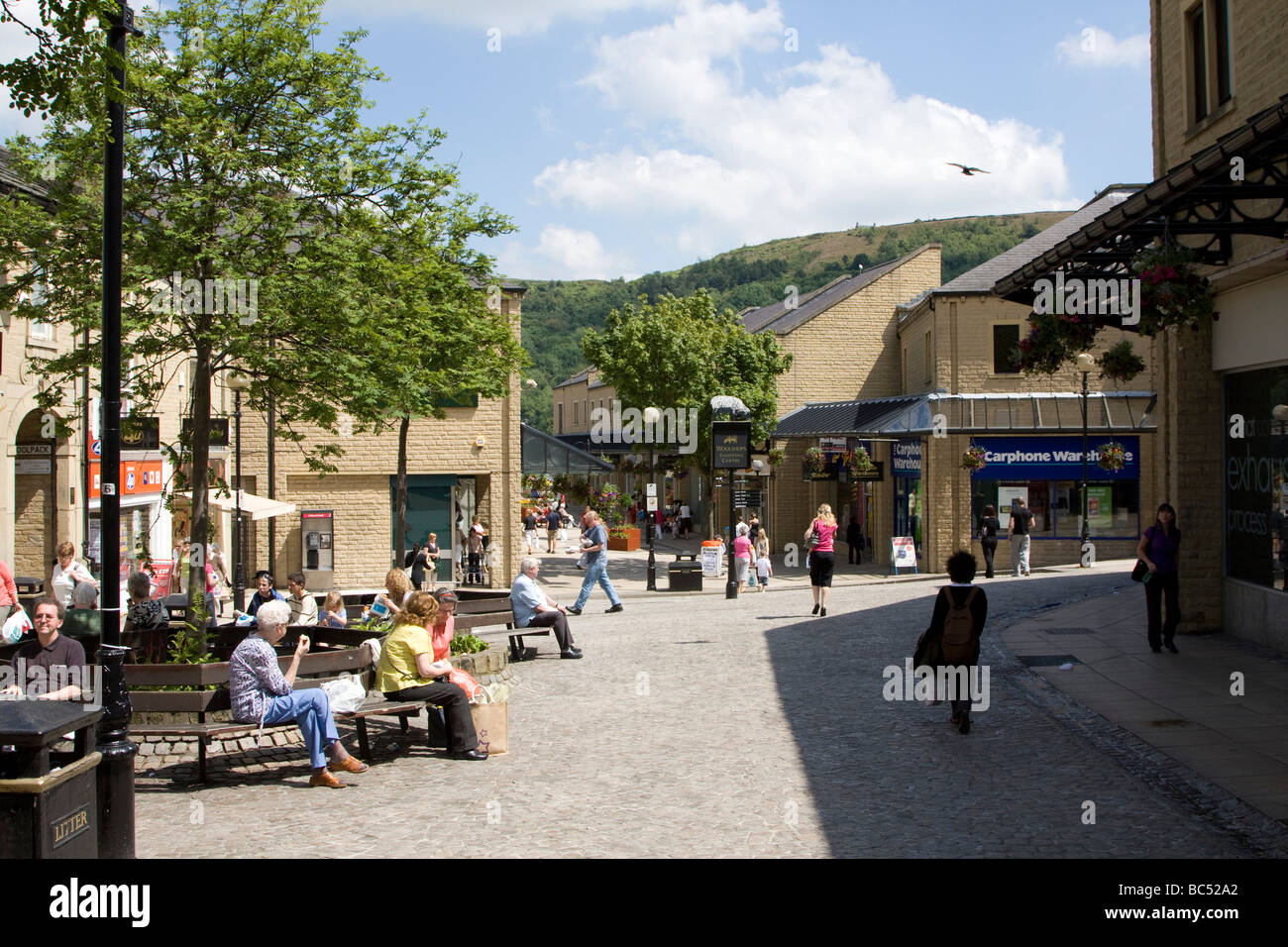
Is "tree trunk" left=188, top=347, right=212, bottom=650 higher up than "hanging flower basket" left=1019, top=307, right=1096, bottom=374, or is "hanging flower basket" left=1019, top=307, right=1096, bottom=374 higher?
"hanging flower basket" left=1019, top=307, right=1096, bottom=374

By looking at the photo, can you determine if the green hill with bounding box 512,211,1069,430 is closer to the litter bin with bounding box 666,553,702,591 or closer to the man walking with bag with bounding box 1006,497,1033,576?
the man walking with bag with bounding box 1006,497,1033,576

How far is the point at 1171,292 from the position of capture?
11484mm

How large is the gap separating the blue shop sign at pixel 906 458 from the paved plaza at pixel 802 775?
62.4 ft

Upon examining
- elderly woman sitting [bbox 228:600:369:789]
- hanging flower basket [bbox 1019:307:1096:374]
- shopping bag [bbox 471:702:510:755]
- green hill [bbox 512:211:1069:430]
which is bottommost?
shopping bag [bbox 471:702:510:755]

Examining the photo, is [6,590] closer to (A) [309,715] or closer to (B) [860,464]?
(A) [309,715]

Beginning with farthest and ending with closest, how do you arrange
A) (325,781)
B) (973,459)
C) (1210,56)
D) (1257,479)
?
1. (973,459)
2. (1210,56)
3. (1257,479)
4. (325,781)

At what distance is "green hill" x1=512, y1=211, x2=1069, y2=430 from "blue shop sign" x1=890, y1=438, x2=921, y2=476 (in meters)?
66.1

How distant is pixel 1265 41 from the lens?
13.0m

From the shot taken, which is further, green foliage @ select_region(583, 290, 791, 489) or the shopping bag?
green foliage @ select_region(583, 290, 791, 489)

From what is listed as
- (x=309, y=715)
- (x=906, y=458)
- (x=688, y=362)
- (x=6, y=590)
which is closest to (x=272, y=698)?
(x=309, y=715)

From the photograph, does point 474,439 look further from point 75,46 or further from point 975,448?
point 75,46

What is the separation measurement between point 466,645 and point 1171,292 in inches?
318

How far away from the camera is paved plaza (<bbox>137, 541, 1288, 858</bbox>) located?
23.3 feet

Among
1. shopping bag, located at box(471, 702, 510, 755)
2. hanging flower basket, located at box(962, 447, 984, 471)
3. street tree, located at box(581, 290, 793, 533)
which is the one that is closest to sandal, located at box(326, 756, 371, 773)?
shopping bag, located at box(471, 702, 510, 755)
